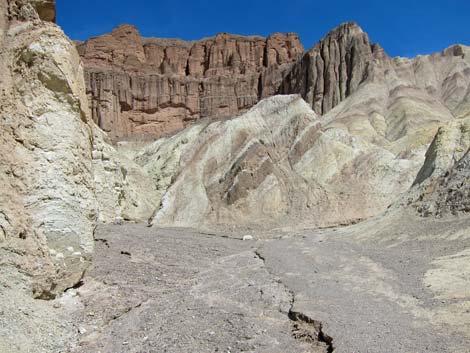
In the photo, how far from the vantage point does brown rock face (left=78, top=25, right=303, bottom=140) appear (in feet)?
274

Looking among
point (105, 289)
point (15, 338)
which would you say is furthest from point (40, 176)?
point (15, 338)

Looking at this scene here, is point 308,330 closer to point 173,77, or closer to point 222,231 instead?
point 222,231

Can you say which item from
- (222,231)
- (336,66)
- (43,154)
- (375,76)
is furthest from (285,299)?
(336,66)

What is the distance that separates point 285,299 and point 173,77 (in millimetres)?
81916

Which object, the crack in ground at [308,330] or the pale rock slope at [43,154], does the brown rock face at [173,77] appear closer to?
the pale rock slope at [43,154]

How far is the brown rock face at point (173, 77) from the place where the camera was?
8356cm

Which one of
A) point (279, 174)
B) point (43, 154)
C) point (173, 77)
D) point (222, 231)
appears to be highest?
point (173, 77)

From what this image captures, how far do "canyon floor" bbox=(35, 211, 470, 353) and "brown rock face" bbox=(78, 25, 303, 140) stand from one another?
6421 cm

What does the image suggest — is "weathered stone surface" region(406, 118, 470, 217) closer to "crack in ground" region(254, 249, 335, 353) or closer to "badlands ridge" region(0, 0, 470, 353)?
"badlands ridge" region(0, 0, 470, 353)

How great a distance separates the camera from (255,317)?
9.36 meters

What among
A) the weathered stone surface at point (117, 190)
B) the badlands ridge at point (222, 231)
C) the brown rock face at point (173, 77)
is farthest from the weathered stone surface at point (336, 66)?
the weathered stone surface at point (117, 190)

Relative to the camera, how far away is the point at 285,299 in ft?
34.6

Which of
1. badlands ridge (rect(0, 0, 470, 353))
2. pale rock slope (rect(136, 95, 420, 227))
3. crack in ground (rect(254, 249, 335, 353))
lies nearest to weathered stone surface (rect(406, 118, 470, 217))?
badlands ridge (rect(0, 0, 470, 353))

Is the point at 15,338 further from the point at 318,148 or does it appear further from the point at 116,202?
the point at 318,148
